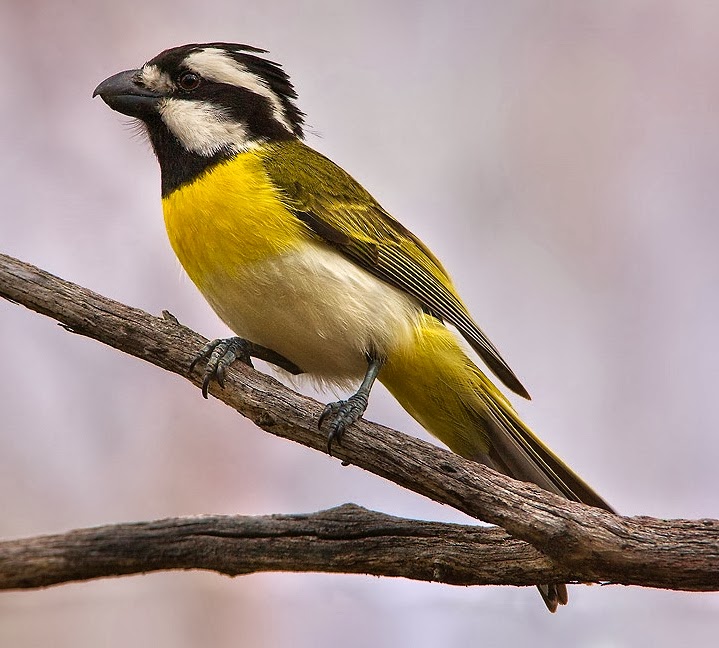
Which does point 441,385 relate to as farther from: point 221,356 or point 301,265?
point 221,356

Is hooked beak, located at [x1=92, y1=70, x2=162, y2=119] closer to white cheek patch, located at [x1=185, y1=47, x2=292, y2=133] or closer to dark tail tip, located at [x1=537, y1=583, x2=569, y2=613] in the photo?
white cheek patch, located at [x1=185, y1=47, x2=292, y2=133]

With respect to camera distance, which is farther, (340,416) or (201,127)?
(201,127)

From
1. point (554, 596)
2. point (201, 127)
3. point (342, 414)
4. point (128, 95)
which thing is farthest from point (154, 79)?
point (554, 596)

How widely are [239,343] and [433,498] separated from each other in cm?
114

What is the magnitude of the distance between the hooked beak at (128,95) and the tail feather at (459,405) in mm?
1562

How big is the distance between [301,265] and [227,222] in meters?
0.35

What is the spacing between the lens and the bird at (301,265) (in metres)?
4.08

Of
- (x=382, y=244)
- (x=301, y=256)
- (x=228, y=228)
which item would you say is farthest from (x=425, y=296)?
(x=228, y=228)

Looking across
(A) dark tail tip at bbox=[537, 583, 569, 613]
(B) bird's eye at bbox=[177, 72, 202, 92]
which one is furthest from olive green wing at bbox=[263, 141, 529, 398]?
(A) dark tail tip at bbox=[537, 583, 569, 613]

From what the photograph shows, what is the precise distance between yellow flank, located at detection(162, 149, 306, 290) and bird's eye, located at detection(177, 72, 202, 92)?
435 mm

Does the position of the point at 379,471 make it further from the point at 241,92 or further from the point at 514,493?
the point at 241,92

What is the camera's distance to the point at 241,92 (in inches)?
180

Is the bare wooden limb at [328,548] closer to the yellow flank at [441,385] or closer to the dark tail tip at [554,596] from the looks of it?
the dark tail tip at [554,596]

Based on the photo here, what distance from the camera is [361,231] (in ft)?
14.7
